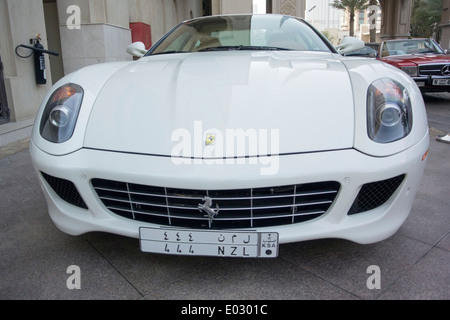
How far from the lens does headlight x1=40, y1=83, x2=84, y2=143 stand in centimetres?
173

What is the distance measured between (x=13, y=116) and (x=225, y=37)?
3503mm

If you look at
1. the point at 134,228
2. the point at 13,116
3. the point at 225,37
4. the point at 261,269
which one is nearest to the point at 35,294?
the point at 134,228

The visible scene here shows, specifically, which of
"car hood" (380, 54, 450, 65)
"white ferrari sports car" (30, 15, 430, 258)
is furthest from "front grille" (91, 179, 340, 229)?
"car hood" (380, 54, 450, 65)

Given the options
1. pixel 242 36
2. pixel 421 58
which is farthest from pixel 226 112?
pixel 421 58

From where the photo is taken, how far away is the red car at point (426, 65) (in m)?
6.94

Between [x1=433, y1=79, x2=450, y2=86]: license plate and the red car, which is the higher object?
the red car

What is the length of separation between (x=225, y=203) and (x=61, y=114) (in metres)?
0.91

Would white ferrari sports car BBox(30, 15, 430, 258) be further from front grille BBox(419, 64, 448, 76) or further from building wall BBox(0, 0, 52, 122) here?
front grille BBox(419, 64, 448, 76)

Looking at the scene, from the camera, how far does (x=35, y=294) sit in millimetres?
1565

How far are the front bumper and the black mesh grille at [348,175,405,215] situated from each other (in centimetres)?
2

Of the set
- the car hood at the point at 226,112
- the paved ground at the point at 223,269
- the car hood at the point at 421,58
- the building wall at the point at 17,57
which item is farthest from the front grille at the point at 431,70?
the building wall at the point at 17,57

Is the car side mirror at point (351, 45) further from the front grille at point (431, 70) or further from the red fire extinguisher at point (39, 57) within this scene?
the front grille at point (431, 70)

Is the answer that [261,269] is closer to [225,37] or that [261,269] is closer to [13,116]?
[225,37]

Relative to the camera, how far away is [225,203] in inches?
59.2
